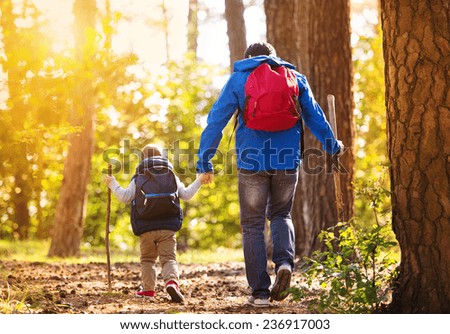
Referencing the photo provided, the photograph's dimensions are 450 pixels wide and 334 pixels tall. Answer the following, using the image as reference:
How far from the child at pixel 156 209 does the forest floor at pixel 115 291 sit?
1.06 ft

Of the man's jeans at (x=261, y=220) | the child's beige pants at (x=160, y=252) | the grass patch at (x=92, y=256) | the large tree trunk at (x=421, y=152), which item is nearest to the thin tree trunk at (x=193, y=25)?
the grass patch at (x=92, y=256)

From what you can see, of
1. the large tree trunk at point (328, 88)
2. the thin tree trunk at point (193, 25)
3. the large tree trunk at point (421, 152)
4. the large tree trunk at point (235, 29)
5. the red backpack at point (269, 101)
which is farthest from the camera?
the thin tree trunk at point (193, 25)

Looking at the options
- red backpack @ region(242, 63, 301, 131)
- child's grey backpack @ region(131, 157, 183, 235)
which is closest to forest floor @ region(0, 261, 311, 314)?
child's grey backpack @ region(131, 157, 183, 235)

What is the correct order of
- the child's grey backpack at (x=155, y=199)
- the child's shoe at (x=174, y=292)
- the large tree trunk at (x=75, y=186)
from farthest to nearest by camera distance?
the large tree trunk at (x=75, y=186) → the child's grey backpack at (x=155, y=199) → the child's shoe at (x=174, y=292)

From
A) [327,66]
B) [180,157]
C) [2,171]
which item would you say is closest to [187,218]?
[180,157]

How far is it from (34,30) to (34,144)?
112cm

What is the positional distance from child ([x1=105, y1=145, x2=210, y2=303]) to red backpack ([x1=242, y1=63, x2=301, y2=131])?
3.55ft

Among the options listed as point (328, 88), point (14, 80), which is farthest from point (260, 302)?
Result: point (328, 88)

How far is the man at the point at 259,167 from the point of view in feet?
19.0

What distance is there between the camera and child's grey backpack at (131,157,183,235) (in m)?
6.57

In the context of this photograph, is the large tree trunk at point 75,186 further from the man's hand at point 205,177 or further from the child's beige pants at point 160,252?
the man's hand at point 205,177

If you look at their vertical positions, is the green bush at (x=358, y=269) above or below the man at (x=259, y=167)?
below

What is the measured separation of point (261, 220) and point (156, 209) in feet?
3.59

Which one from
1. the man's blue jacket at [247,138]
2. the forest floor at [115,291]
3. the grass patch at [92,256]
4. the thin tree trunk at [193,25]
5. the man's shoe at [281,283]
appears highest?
the thin tree trunk at [193,25]
